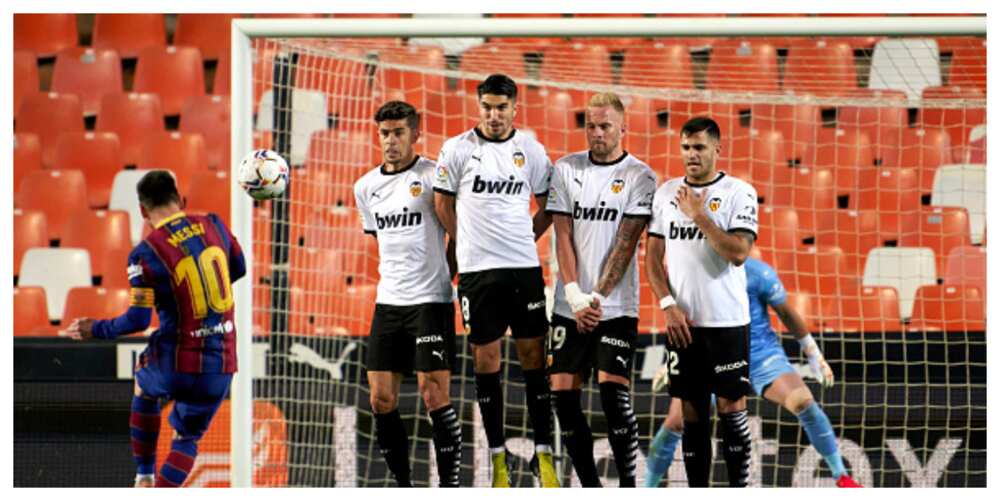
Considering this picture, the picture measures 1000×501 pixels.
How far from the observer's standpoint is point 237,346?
6086 mm

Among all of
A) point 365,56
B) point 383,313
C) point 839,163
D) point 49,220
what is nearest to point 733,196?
point 383,313

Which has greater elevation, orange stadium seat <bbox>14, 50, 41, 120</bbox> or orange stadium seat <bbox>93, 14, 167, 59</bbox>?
orange stadium seat <bbox>93, 14, 167, 59</bbox>

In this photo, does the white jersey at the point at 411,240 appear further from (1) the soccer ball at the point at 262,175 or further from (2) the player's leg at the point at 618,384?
(2) the player's leg at the point at 618,384

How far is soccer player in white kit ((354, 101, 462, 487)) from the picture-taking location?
5.76 m

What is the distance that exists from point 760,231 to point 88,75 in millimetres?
5575

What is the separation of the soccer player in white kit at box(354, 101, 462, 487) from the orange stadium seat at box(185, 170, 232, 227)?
387cm

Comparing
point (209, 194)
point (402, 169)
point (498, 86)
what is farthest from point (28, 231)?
point (498, 86)

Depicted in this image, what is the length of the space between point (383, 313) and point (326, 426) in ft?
5.55

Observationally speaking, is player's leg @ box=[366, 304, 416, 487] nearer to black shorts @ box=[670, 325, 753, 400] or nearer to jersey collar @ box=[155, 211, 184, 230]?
jersey collar @ box=[155, 211, 184, 230]

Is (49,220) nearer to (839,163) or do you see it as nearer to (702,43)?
(702,43)

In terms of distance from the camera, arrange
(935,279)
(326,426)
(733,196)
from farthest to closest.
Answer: (935,279) < (326,426) < (733,196)

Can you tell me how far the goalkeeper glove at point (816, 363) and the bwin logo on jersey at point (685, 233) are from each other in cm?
165

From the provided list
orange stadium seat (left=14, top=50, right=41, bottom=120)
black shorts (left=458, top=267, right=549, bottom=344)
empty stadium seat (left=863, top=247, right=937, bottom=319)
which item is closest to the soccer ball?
black shorts (left=458, top=267, right=549, bottom=344)
